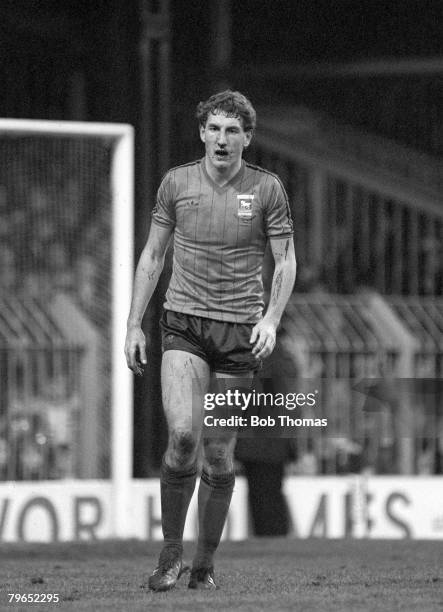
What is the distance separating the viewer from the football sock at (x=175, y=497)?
6.30 metres

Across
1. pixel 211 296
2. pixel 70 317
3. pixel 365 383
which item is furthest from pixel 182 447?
pixel 365 383

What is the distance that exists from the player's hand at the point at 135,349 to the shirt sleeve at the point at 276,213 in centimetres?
65

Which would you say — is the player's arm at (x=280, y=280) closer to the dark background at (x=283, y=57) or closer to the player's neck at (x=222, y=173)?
the player's neck at (x=222, y=173)

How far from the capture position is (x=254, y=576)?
7121mm

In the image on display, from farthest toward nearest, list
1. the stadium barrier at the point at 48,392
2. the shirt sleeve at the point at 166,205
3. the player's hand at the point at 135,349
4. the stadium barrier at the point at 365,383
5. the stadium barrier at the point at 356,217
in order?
1. the stadium barrier at the point at 356,217
2. the stadium barrier at the point at 365,383
3. the stadium barrier at the point at 48,392
4. the shirt sleeve at the point at 166,205
5. the player's hand at the point at 135,349

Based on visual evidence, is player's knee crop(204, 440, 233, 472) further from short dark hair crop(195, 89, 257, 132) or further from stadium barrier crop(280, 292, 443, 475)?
stadium barrier crop(280, 292, 443, 475)

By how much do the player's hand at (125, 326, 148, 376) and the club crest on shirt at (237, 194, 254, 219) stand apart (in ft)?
1.99

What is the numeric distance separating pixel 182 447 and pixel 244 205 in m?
0.97

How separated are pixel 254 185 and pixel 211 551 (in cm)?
144

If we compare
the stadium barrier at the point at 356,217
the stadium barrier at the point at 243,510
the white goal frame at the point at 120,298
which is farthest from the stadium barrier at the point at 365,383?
the white goal frame at the point at 120,298

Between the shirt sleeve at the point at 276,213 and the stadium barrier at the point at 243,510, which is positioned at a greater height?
the shirt sleeve at the point at 276,213

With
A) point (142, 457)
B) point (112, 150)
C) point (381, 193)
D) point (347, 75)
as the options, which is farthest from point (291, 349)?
point (347, 75)

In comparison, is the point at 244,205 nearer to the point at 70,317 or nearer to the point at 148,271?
the point at 148,271

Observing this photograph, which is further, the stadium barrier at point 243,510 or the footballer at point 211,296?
the stadium barrier at point 243,510
